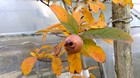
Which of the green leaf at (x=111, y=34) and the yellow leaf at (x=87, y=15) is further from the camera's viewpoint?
the yellow leaf at (x=87, y=15)

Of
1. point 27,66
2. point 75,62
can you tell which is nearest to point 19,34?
point 27,66

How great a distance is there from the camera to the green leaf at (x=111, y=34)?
27cm

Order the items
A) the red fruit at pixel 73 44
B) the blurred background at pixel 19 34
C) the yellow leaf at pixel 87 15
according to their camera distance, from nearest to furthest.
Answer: the red fruit at pixel 73 44 → the yellow leaf at pixel 87 15 → the blurred background at pixel 19 34

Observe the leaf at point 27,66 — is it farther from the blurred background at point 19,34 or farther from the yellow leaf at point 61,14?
the blurred background at point 19,34

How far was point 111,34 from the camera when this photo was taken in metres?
0.27

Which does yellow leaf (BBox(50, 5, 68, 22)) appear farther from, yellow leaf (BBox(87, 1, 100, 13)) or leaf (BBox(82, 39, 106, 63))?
yellow leaf (BBox(87, 1, 100, 13))

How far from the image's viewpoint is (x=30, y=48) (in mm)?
938

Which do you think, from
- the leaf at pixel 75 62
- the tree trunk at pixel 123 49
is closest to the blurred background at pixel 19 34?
the tree trunk at pixel 123 49

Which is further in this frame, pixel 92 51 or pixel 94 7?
pixel 94 7

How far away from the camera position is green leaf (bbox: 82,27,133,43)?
0.27 meters

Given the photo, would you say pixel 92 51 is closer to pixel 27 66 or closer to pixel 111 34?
pixel 111 34

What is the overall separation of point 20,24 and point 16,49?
0.12m

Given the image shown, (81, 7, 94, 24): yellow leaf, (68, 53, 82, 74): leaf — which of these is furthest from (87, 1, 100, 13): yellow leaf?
(68, 53, 82, 74): leaf

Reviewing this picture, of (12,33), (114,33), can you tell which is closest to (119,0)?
(114,33)
